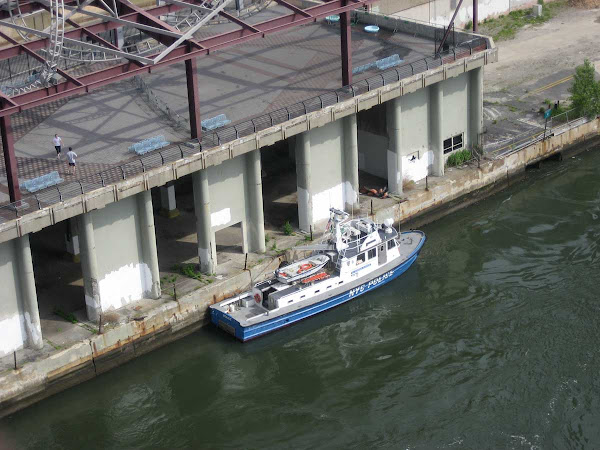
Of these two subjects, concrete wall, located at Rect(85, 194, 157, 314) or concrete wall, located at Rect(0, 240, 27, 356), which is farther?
concrete wall, located at Rect(85, 194, 157, 314)

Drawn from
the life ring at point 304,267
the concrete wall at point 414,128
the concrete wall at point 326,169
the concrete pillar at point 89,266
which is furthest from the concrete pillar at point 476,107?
the concrete pillar at point 89,266

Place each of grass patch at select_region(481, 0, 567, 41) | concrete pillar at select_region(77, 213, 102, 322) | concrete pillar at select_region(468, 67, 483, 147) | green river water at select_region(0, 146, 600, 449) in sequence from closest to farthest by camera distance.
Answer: green river water at select_region(0, 146, 600, 449) → concrete pillar at select_region(77, 213, 102, 322) → concrete pillar at select_region(468, 67, 483, 147) → grass patch at select_region(481, 0, 567, 41)

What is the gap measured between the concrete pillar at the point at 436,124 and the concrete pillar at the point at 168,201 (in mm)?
15722

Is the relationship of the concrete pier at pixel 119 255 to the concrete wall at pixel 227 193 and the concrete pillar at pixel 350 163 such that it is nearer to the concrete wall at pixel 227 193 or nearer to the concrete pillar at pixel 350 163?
the concrete wall at pixel 227 193

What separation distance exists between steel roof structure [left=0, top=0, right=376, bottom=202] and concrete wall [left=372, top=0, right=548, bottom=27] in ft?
81.1

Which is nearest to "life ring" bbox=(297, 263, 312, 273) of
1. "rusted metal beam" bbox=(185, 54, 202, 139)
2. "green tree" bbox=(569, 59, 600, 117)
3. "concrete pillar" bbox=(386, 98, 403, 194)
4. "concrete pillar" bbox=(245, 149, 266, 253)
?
"concrete pillar" bbox=(245, 149, 266, 253)

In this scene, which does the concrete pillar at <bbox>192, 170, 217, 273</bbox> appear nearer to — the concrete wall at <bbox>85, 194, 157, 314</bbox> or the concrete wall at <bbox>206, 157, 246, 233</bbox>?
the concrete wall at <bbox>206, 157, 246, 233</bbox>

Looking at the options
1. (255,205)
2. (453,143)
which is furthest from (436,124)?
(255,205)

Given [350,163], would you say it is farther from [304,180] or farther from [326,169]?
[304,180]

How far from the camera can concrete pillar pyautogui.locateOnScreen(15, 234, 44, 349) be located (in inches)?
2078

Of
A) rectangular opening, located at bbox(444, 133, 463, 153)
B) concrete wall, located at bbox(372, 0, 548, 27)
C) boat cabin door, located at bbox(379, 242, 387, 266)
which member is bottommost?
boat cabin door, located at bbox(379, 242, 387, 266)

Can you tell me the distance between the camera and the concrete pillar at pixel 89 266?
5456cm

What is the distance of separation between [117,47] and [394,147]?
1825 centimetres

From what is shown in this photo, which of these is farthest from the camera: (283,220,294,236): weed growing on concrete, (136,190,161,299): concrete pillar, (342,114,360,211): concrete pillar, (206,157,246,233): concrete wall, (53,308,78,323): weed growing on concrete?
(342,114,360,211): concrete pillar
